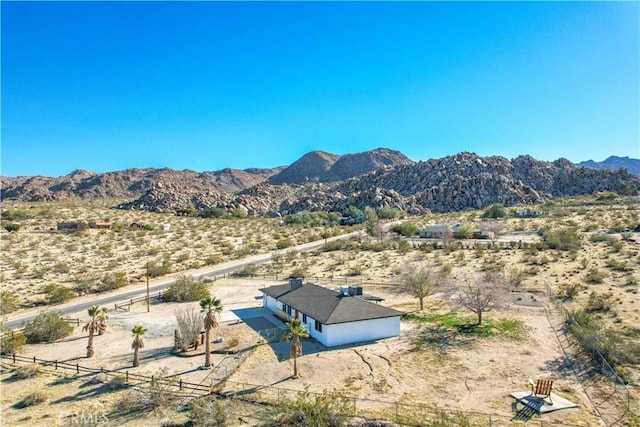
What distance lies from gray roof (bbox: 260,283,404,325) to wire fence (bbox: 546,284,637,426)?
999 cm

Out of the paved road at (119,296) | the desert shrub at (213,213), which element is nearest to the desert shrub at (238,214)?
the desert shrub at (213,213)

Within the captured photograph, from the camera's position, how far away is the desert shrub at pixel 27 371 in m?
22.0

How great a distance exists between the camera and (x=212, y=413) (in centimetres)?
1706

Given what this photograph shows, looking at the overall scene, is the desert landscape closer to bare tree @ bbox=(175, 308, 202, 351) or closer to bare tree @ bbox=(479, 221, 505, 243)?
bare tree @ bbox=(175, 308, 202, 351)

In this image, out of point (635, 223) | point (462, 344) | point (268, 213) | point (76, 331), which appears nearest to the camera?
point (462, 344)

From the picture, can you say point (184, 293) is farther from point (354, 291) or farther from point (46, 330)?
point (354, 291)

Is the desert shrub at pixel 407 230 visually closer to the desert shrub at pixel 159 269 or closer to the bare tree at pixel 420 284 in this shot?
the desert shrub at pixel 159 269

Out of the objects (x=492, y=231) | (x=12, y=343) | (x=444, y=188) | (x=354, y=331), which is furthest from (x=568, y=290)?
(x=444, y=188)

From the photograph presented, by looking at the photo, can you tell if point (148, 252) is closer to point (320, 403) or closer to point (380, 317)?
point (380, 317)

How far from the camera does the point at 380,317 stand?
26.5 meters

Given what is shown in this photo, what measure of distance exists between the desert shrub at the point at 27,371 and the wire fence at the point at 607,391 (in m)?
25.5

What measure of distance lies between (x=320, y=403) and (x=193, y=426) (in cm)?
496

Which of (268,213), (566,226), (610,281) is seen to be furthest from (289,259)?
(268,213)

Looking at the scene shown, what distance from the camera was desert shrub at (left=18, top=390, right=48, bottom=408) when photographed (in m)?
19.0
